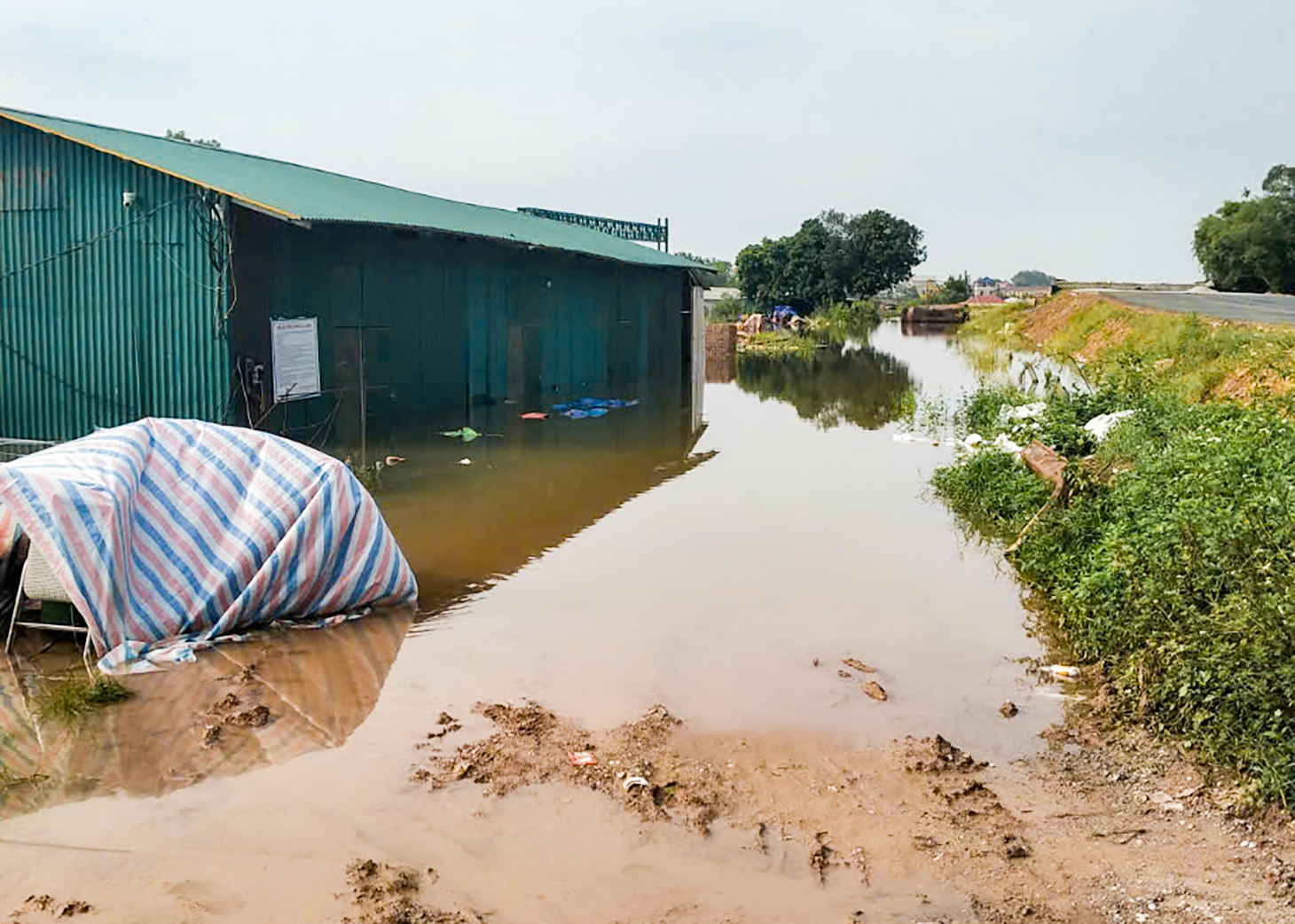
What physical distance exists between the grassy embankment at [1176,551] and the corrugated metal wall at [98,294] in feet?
30.7

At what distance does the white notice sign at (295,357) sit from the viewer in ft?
49.7

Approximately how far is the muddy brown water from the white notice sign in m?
2.20

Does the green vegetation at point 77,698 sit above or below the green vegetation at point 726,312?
below

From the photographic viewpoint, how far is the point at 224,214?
1385cm

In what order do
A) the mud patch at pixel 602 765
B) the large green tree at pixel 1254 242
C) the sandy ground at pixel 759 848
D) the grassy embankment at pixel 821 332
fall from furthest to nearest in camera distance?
the large green tree at pixel 1254 242
the grassy embankment at pixel 821 332
the mud patch at pixel 602 765
the sandy ground at pixel 759 848

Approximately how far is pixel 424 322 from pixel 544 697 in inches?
494

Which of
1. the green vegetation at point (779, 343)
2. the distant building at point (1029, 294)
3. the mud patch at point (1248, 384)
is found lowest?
the mud patch at point (1248, 384)

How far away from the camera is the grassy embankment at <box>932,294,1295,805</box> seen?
589cm

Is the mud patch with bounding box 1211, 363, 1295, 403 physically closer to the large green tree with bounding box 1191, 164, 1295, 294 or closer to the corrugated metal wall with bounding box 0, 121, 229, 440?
the corrugated metal wall with bounding box 0, 121, 229, 440

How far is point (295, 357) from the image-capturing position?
15.5 meters

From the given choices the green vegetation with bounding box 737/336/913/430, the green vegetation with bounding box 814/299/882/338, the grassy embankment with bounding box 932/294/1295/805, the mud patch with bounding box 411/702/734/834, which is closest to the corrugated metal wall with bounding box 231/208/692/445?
the green vegetation with bounding box 737/336/913/430

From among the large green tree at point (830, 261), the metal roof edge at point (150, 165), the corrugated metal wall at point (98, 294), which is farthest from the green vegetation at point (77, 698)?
the large green tree at point (830, 261)

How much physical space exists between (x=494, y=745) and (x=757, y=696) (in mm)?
1760

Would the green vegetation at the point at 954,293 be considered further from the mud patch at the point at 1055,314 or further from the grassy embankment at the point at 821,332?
the mud patch at the point at 1055,314
